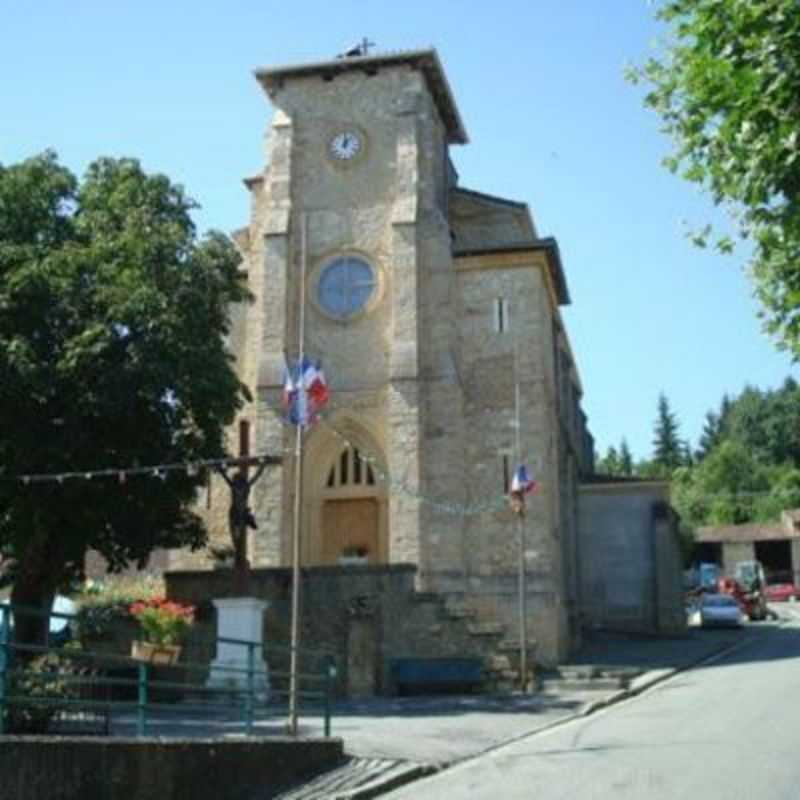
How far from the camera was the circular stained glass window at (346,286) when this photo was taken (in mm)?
30484

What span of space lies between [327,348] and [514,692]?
11.7 meters

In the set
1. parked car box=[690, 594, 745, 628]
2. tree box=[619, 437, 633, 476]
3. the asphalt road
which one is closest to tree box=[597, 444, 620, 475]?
tree box=[619, 437, 633, 476]

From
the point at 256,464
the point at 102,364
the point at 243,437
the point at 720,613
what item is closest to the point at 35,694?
the point at 256,464

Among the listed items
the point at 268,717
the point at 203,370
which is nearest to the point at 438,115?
the point at 203,370

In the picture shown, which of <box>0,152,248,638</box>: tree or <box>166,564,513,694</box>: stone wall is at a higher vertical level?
<box>0,152,248,638</box>: tree

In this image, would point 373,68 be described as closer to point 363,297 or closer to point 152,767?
point 363,297

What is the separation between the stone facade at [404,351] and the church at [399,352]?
0.16 ft

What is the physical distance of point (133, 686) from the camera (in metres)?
15.9

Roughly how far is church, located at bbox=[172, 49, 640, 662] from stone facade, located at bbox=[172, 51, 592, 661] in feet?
0.16

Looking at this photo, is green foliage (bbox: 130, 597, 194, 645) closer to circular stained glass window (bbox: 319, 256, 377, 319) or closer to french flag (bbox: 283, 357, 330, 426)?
french flag (bbox: 283, 357, 330, 426)

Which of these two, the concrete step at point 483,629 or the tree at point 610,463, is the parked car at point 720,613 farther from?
the tree at point 610,463

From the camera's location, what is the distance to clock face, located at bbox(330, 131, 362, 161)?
103ft

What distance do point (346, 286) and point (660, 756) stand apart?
1987 cm

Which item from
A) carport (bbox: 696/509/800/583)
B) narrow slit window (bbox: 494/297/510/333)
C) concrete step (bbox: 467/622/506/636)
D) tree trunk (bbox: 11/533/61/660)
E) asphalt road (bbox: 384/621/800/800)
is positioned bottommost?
asphalt road (bbox: 384/621/800/800)
